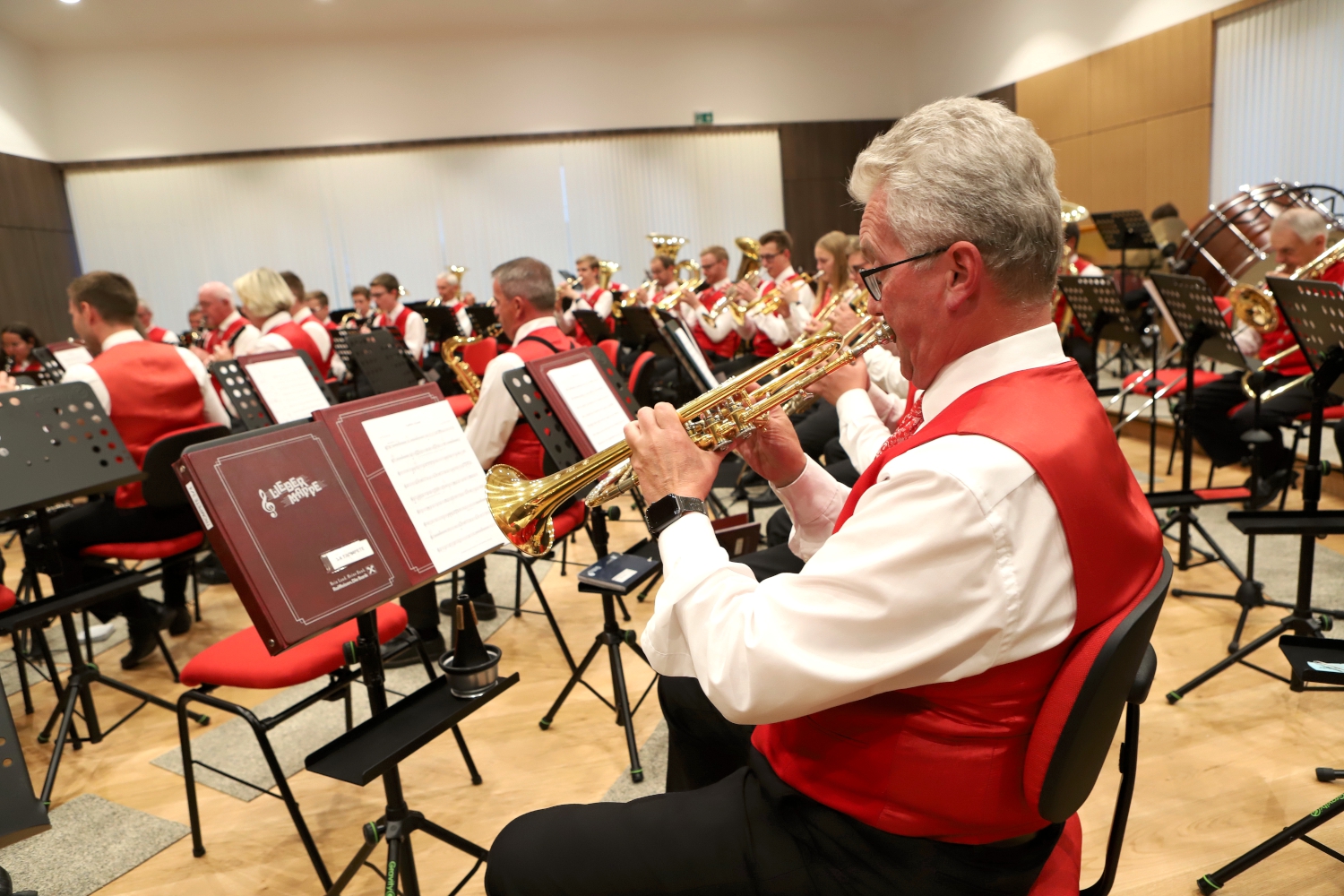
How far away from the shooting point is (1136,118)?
29.7 feet

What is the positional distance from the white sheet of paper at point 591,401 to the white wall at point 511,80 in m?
10.0

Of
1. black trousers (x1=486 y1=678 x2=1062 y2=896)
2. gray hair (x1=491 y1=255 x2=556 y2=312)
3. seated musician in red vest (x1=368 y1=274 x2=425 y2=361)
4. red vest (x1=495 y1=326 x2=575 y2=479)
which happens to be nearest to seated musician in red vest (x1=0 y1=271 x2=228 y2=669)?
red vest (x1=495 y1=326 x2=575 y2=479)

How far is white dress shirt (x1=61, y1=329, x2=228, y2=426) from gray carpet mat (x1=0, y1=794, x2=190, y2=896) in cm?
167

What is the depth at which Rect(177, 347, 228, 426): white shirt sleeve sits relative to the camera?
12.5 ft

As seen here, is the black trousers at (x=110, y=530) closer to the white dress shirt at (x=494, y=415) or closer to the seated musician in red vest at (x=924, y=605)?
the white dress shirt at (x=494, y=415)

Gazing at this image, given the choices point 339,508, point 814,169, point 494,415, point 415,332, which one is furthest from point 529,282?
point 814,169

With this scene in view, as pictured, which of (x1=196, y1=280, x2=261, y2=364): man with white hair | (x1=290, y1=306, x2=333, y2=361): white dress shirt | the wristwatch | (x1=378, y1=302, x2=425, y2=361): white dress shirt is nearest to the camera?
the wristwatch

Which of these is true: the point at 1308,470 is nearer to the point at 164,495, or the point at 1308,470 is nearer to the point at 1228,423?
the point at 1228,423

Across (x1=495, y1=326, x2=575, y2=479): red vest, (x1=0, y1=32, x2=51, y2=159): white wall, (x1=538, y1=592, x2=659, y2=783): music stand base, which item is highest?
(x1=0, y1=32, x2=51, y2=159): white wall

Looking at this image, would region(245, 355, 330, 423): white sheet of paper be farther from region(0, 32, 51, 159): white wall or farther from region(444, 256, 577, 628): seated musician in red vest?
region(0, 32, 51, 159): white wall

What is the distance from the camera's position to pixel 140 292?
468 inches

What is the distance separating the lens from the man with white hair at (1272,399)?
3.93 meters

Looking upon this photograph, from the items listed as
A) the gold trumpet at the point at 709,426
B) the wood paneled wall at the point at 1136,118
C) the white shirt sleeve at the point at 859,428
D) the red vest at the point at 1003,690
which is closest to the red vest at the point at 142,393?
the gold trumpet at the point at 709,426

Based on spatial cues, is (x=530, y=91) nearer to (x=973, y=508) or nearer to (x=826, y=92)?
(x=826, y=92)
